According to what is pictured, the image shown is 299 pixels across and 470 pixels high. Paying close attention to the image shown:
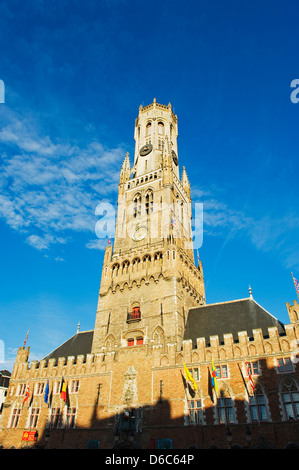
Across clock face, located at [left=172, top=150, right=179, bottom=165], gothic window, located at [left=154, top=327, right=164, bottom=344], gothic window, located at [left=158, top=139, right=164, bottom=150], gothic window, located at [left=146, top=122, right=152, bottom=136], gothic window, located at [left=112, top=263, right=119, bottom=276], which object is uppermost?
gothic window, located at [left=146, top=122, right=152, bottom=136]

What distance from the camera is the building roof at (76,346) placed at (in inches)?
1440

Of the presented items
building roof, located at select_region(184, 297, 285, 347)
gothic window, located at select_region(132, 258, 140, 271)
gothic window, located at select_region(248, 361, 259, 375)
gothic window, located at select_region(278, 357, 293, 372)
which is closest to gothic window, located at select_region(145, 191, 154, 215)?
gothic window, located at select_region(132, 258, 140, 271)

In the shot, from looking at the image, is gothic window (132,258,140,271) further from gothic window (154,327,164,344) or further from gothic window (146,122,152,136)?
gothic window (146,122,152,136)

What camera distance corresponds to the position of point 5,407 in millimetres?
34344

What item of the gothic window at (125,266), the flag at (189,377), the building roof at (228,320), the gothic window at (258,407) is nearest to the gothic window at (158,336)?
the building roof at (228,320)

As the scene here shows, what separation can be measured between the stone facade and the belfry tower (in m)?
0.13

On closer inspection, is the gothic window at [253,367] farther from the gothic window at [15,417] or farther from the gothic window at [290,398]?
the gothic window at [15,417]

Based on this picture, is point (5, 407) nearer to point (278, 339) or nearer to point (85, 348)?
point (85, 348)

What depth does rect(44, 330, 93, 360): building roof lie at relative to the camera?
36.6m

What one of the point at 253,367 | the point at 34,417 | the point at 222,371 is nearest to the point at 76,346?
the point at 34,417

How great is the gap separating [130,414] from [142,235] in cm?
1960

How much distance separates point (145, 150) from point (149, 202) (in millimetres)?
11865

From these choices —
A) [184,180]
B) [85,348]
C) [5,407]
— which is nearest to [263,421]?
[85,348]

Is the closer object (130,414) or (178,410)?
(178,410)
